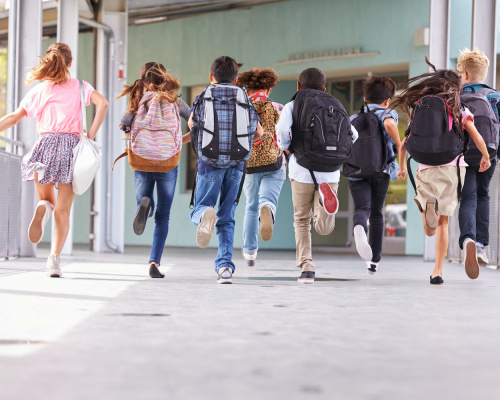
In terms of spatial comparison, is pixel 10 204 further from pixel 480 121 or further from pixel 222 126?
pixel 480 121

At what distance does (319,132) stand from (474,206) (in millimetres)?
1533

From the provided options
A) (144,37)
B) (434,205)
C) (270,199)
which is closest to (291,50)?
(144,37)

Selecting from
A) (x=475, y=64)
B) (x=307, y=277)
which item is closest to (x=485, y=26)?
(x=475, y=64)

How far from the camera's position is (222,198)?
571cm

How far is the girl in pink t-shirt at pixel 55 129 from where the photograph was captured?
18.9ft

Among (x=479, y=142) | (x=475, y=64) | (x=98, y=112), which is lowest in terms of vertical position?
(x=479, y=142)

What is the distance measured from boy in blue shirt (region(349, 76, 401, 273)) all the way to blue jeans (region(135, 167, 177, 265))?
1.52 m

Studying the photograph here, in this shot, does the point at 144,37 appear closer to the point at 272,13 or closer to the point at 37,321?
the point at 272,13

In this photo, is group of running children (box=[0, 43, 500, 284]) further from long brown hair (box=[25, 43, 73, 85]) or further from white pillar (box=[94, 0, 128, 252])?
white pillar (box=[94, 0, 128, 252])

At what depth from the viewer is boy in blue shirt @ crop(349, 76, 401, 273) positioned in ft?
21.4

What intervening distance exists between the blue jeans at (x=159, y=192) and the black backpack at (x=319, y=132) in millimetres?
1036

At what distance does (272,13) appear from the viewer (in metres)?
13.9

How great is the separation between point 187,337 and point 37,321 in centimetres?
78

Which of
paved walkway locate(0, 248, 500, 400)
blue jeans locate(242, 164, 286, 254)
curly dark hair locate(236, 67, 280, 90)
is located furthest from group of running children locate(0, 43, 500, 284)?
curly dark hair locate(236, 67, 280, 90)
